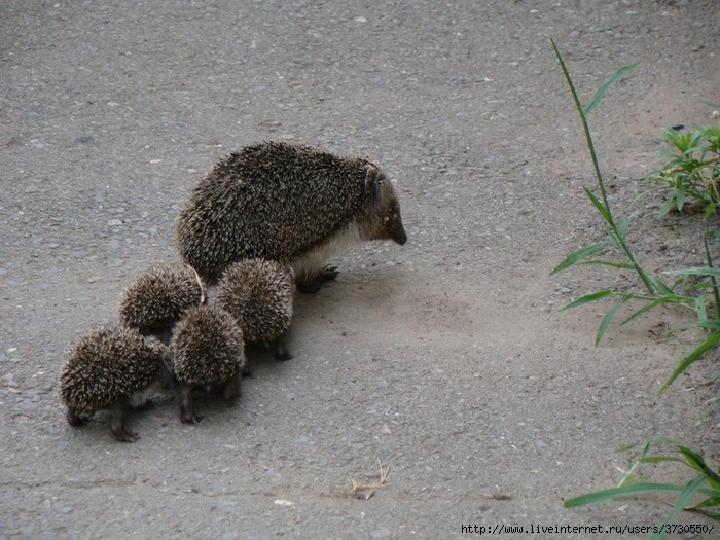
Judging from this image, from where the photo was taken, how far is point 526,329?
258 inches

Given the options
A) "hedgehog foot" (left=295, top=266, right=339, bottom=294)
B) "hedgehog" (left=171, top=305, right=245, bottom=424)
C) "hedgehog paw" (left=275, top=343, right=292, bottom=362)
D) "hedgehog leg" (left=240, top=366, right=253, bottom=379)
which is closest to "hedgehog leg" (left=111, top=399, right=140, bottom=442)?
"hedgehog" (left=171, top=305, right=245, bottom=424)

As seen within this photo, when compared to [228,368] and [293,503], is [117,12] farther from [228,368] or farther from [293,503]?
[293,503]

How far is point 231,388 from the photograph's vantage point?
5754 mm

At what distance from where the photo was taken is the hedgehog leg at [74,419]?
5477 mm

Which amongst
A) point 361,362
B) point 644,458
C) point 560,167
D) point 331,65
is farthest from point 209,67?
point 644,458

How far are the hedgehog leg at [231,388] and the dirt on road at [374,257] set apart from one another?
0.32 ft

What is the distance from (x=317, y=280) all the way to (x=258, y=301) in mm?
1099

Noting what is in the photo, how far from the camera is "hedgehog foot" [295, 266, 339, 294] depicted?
700cm

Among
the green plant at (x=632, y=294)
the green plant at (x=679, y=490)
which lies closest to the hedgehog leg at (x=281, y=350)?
the green plant at (x=632, y=294)

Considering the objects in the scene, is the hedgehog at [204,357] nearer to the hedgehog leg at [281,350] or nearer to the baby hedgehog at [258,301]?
the baby hedgehog at [258,301]

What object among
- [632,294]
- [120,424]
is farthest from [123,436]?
Result: [632,294]

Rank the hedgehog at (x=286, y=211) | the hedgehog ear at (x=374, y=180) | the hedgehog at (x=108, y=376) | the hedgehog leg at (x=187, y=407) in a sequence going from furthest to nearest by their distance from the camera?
the hedgehog ear at (x=374, y=180) < the hedgehog at (x=286, y=211) < the hedgehog leg at (x=187, y=407) < the hedgehog at (x=108, y=376)

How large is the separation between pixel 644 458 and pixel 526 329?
174cm

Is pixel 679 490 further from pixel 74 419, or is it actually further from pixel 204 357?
pixel 74 419
